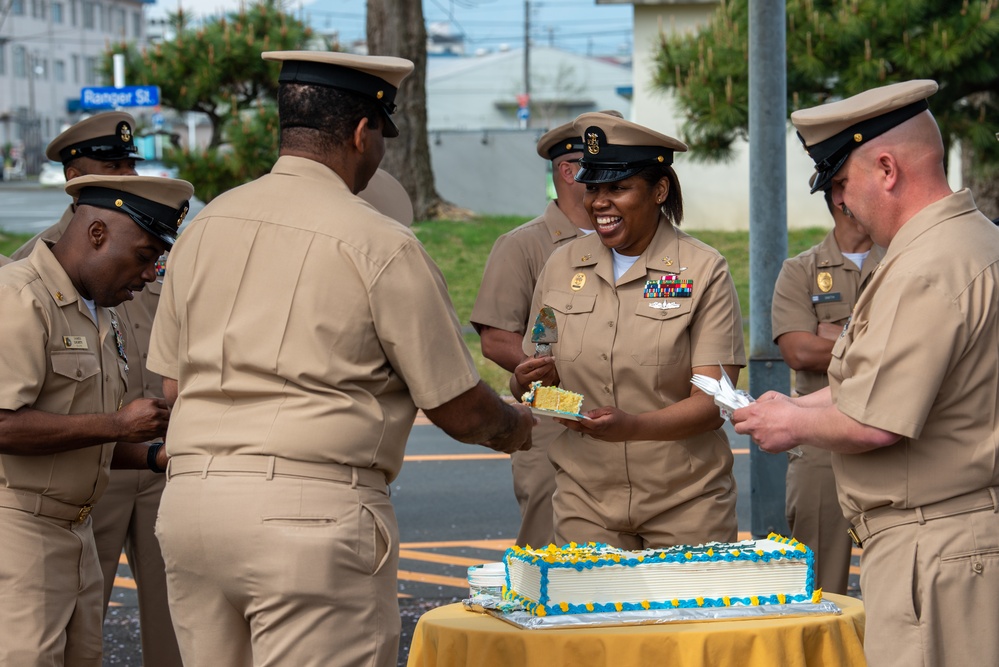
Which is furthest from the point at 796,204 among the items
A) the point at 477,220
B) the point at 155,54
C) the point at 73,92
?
the point at 73,92

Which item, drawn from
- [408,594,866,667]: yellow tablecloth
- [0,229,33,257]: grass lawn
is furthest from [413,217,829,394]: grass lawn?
[408,594,866,667]: yellow tablecloth

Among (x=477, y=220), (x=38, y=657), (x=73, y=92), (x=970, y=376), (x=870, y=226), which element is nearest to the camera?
(x=970, y=376)

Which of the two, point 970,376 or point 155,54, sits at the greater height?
point 155,54

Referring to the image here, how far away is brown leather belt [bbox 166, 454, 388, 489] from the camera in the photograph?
3.22m

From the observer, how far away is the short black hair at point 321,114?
3.43 m

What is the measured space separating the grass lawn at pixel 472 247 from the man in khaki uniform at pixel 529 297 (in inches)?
332

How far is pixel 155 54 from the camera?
1811 centimetres

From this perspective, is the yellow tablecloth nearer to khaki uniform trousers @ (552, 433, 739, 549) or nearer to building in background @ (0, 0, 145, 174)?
khaki uniform trousers @ (552, 433, 739, 549)

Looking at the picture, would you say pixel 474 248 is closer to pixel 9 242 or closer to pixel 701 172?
pixel 701 172

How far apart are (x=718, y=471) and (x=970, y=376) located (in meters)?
1.33

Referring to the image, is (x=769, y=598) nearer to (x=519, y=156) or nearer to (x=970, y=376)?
(x=970, y=376)

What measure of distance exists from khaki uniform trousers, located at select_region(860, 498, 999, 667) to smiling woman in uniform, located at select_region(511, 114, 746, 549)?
1.11 m

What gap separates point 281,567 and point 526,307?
2.87 metres

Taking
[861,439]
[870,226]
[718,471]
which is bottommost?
[718,471]
